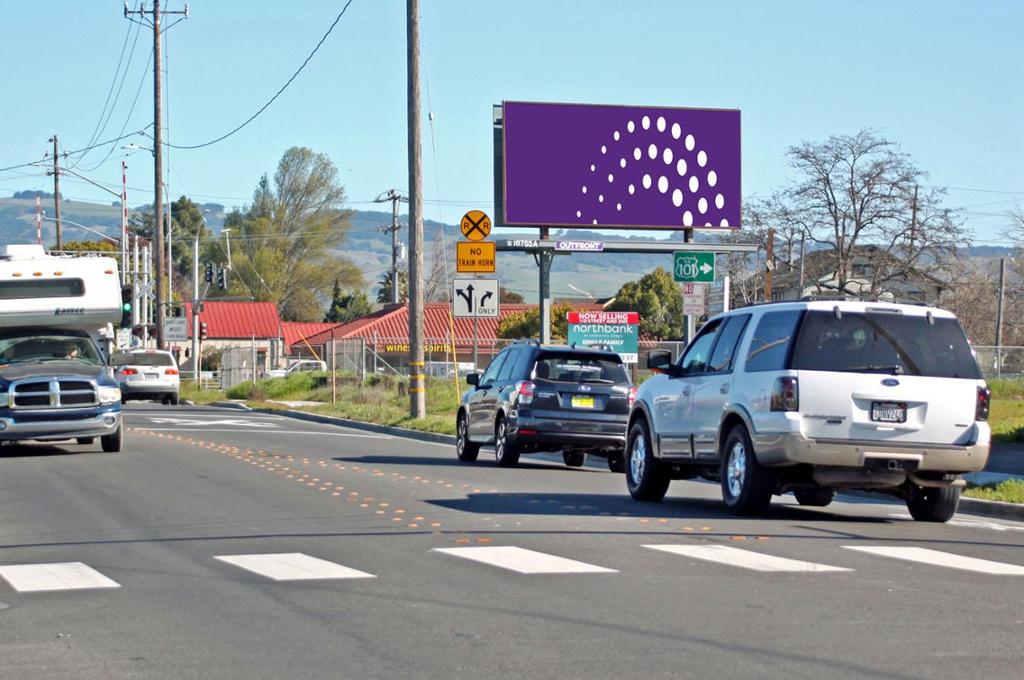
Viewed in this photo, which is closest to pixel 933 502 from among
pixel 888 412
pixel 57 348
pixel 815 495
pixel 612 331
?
pixel 815 495

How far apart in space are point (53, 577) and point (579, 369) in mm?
11100

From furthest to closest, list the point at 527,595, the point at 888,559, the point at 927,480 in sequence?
the point at 927,480 < the point at 888,559 < the point at 527,595

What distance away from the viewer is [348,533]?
12.1 metres

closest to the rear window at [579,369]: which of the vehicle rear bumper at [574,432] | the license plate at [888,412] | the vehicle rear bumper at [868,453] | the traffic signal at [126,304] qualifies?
the vehicle rear bumper at [574,432]

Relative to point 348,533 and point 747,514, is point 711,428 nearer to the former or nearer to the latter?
point 747,514

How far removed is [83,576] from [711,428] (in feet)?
21.2

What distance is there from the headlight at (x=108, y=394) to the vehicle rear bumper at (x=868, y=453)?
450 inches

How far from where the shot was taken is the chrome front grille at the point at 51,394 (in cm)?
2069

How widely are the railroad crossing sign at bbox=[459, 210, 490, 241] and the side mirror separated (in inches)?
530

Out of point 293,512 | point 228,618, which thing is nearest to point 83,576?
point 228,618

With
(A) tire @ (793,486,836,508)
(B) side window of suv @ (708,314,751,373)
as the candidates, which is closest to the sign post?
(A) tire @ (793,486,836,508)

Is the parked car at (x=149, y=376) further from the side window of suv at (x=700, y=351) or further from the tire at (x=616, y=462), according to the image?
the side window of suv at (x=700, y=351)

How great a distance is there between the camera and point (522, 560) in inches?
409

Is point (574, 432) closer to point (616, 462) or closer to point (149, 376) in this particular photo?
point (616, 462)
